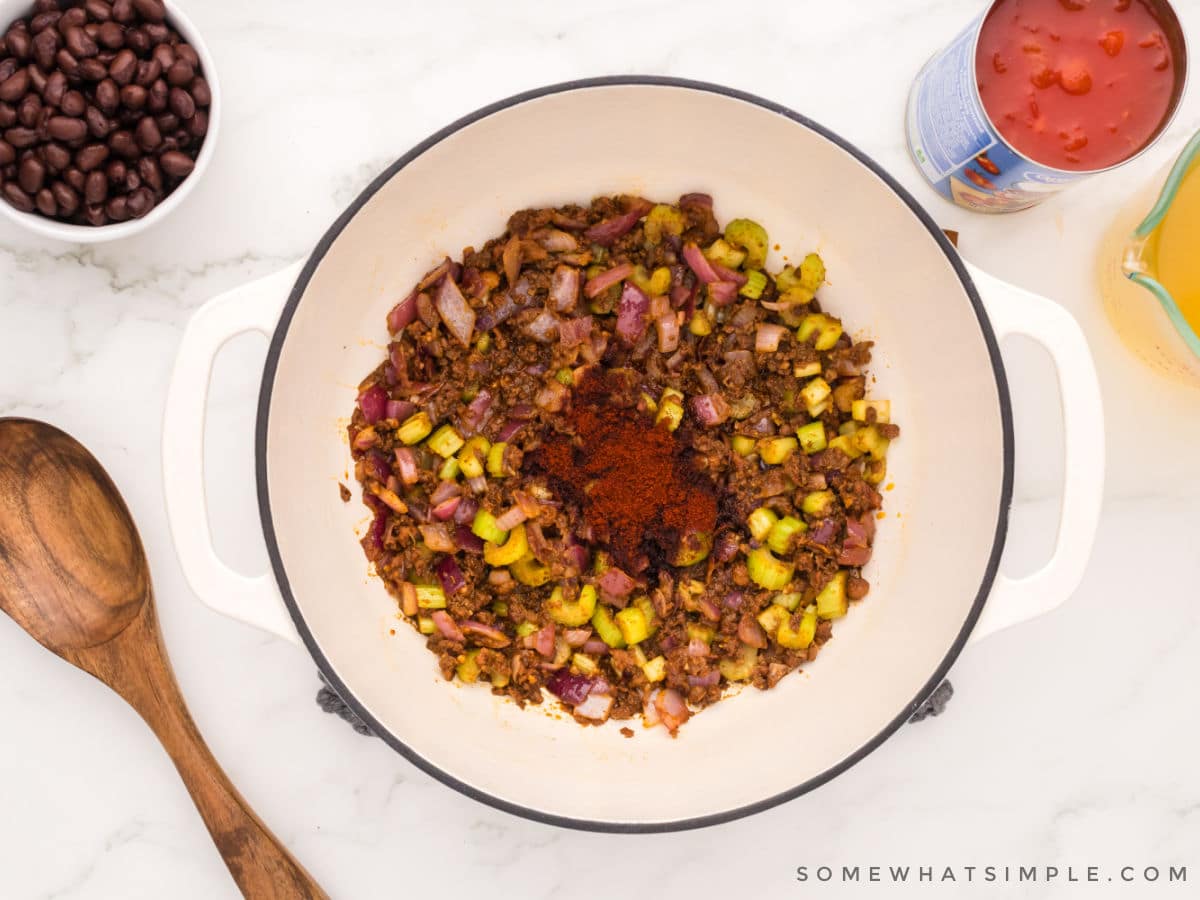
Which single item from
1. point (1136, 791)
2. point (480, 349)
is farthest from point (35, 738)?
point (1136, 791)

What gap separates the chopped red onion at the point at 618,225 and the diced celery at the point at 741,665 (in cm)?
76

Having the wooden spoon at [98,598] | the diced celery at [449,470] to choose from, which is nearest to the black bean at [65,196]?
the wooden spoon at [98,598]

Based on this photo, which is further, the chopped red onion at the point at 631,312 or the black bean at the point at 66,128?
the chopped red onion at the point at 631,312

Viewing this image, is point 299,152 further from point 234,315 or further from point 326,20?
point 234,315

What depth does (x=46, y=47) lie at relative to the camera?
5.00ft

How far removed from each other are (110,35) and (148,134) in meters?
0.16

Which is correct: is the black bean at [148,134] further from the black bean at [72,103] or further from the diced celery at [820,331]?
the diced celery at [820,331]

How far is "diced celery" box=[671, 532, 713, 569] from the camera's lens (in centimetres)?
163

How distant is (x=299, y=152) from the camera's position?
1713mm

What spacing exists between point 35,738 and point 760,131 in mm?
1705

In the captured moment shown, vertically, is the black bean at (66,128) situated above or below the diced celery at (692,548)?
above

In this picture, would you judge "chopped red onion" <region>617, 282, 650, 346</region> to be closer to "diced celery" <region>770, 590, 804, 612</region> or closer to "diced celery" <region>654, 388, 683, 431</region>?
"diced celery" <region>654, 388, 683, 431</region>

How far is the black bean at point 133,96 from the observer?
152cm

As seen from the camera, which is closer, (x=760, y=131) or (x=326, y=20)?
(x=760, y=131)
